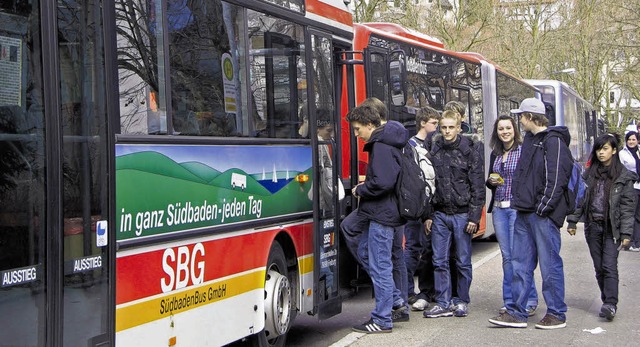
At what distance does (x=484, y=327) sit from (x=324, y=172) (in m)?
2.17

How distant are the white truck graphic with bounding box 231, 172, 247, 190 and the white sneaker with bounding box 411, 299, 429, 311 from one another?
12.3 feet

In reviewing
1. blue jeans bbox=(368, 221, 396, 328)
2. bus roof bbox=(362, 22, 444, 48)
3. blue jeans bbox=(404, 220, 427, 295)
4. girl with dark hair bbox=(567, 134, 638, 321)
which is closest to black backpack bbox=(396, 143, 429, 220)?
blue jeans bbox=(368, 221, 396, 328)

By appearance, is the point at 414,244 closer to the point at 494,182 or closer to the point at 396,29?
the point at 494,182

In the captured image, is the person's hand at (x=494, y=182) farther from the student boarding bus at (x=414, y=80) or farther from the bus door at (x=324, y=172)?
the bus door at (x=324, y=172)

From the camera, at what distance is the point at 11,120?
191 inches

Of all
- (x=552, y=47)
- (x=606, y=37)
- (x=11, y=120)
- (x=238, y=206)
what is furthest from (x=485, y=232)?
(x=552, y=47)

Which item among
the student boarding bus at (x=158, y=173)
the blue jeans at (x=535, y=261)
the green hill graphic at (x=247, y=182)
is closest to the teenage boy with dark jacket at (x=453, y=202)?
the blue jeans at (x=535, y=261)

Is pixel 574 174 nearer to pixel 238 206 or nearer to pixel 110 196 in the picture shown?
pixel 238 206

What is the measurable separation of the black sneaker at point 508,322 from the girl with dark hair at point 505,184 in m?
0.32

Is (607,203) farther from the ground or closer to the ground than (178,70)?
closer to the ground

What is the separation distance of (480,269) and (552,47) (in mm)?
34513

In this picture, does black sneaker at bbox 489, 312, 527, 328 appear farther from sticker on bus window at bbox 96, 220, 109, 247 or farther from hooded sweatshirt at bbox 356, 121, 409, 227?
sticker on bus window at bbox 96, 220, 109, 247

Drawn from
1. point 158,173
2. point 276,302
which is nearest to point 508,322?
point 276,302

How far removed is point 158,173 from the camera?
594 centimetres
